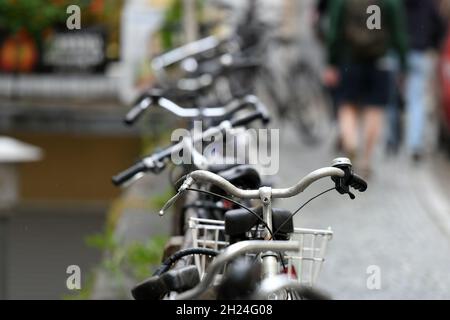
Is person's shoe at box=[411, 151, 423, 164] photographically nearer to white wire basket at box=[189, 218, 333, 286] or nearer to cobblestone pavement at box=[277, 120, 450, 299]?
cobblestone pavement at box=[277, 120, 450, 299]

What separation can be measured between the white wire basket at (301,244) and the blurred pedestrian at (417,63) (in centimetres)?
764

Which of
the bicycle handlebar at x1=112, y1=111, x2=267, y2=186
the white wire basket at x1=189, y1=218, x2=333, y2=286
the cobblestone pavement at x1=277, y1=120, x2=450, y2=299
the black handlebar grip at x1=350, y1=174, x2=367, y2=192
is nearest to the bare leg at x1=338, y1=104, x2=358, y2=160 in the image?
the cobblestone pavement at x1=277, y1=120, x2=450, y2=299

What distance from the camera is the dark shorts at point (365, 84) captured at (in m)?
10.5

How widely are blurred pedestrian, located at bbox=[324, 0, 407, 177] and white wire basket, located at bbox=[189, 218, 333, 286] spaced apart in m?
5.92

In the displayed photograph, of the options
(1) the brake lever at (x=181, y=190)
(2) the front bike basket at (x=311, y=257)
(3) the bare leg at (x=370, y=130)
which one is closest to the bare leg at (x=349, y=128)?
(3) the bare leg at (x=370, y=130)

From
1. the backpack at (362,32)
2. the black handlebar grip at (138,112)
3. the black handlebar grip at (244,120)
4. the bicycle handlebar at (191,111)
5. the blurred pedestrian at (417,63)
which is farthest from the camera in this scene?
the blurred pedestrian at (417,63)

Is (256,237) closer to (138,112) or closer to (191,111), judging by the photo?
(138,112)

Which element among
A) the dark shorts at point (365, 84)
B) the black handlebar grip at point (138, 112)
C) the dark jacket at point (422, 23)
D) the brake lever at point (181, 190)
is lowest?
the brake lever at point (181, 190)

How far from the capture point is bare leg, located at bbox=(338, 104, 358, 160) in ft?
34.9

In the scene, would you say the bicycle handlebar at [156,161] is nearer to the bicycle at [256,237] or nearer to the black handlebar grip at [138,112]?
the black handlebar grip at [138,112]

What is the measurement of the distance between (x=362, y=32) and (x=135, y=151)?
558 cm

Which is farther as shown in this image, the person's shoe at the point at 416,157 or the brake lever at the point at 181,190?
the person's shoe at the point at 416,157

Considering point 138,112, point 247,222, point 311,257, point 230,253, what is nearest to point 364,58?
point 138,112

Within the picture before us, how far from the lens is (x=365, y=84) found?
34.7 ft
